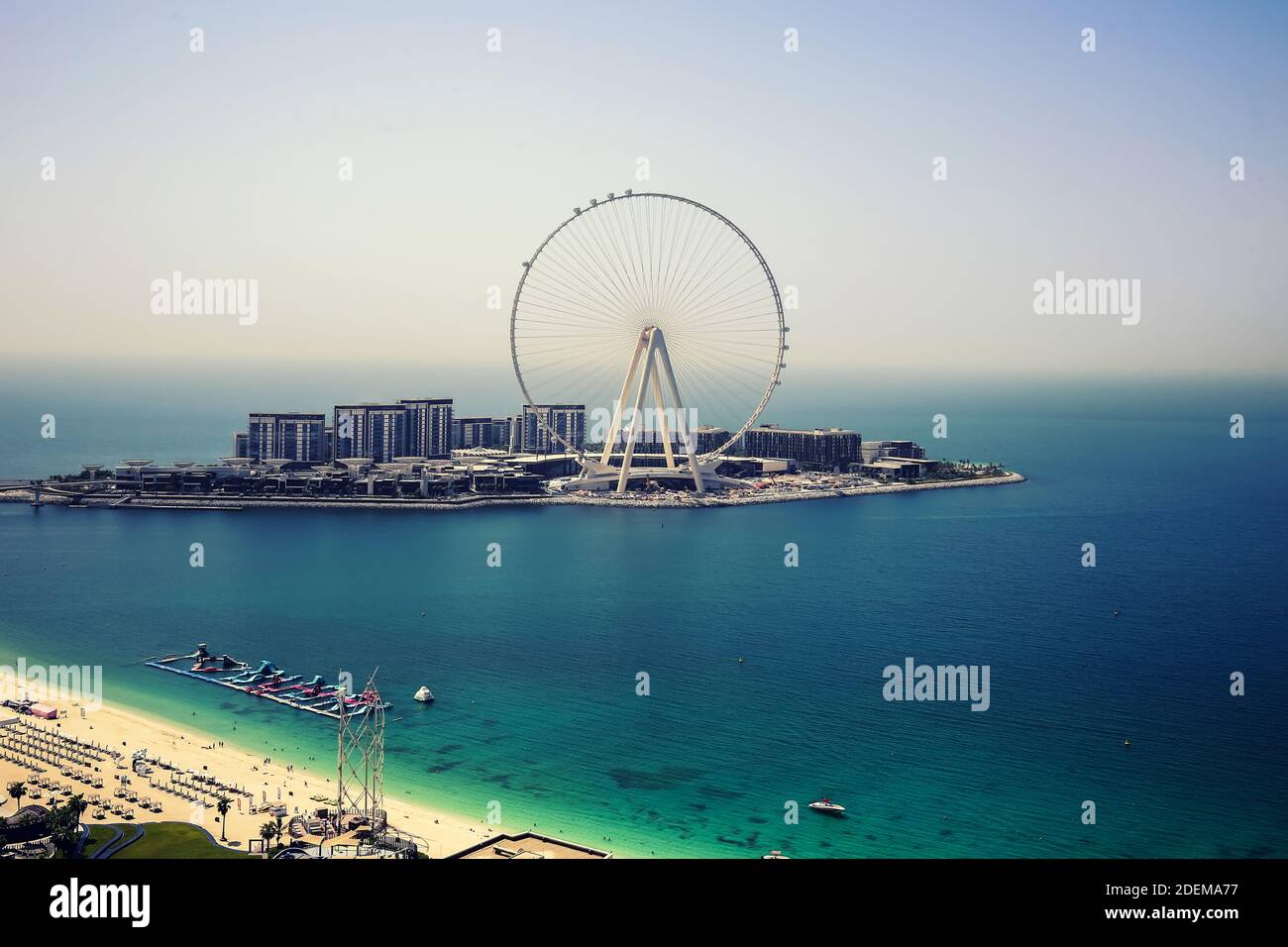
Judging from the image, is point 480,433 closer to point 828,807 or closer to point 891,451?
point 891,451

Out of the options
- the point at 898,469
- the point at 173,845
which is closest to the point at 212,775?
the point at 173,845

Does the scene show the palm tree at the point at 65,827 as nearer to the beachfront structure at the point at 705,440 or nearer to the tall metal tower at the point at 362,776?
the tall metal tower at the point at 362,776

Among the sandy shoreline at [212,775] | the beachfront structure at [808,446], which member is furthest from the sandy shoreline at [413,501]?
the sandy shoreline at [212,775]

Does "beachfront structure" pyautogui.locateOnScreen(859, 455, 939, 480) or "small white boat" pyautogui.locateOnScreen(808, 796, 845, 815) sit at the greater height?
"beachfront structure" pyautogui.locateOnScreen(859, 455, 939, 480)

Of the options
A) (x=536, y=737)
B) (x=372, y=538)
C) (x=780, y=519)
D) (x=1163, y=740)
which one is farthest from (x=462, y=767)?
(x=780, y=519)

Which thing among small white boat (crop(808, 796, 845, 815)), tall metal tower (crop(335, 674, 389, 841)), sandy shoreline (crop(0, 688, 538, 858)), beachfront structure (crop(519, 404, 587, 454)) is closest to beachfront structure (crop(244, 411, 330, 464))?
beachfront structure (crop(519, 404, 587, 454))

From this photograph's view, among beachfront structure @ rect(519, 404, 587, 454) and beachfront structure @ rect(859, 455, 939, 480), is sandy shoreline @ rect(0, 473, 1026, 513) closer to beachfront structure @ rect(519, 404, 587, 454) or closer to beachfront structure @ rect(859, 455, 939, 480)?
beachfront structure @ rect(859, 455, 939, 480)
